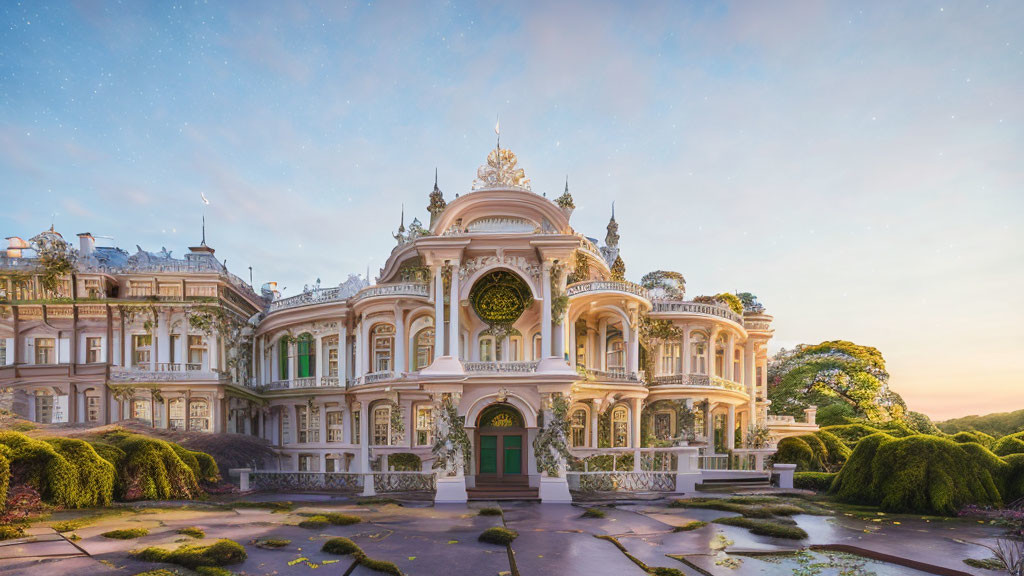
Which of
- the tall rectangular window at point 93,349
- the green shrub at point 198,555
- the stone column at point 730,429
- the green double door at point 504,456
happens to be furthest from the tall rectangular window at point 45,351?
the stone column at point 730,429

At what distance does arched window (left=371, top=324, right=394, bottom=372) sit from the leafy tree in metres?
29.9

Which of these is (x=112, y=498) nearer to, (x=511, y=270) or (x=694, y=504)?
(x=511, y=270)

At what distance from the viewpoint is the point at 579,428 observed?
26938 millimetres

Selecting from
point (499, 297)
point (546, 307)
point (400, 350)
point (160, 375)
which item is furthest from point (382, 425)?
point (546, 307)

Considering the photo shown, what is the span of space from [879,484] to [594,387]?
35.5 ft

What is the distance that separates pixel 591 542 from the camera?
12.7 metres

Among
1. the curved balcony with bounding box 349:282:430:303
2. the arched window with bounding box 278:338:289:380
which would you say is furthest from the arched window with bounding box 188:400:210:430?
the curved balcony with bounding box 349:282:430:303

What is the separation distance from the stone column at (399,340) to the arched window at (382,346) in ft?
6.46

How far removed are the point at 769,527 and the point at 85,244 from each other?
3614cm

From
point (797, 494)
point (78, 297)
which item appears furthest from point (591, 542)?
point (78, 297)

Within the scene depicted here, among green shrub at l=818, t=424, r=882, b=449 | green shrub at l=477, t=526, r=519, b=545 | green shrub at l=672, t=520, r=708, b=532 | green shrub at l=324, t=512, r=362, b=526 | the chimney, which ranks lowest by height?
green shrub at l=818, t=424, r=882, b=449

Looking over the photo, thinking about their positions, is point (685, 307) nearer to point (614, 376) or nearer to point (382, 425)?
point (614, 376)

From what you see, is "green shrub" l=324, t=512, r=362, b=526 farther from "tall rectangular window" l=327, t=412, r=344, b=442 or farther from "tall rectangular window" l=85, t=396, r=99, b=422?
"tall rectangular window" l=85, t=396, r=99, b=422

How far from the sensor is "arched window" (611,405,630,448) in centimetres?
2781
